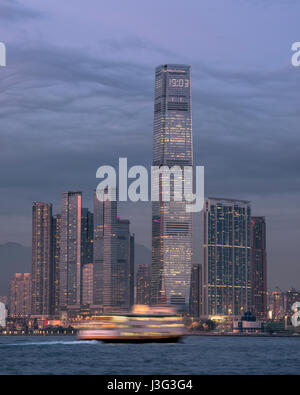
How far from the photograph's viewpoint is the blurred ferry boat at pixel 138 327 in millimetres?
169125

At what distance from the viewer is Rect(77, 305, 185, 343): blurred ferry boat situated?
169m

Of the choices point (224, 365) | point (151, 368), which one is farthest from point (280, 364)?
point (151, 368)

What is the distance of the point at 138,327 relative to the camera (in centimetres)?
17075

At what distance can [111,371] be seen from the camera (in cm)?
8812

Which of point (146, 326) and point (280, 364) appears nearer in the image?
point (280, 364)
